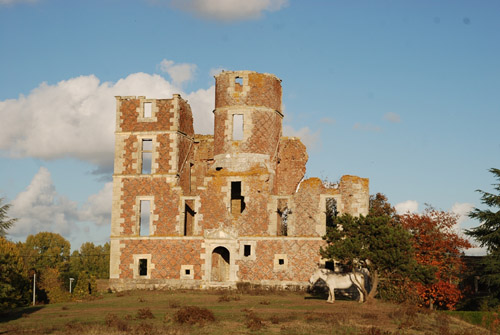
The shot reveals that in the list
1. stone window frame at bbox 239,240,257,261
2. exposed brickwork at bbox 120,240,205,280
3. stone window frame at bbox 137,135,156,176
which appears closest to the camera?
stone window frame at bbox 239,240,257,261

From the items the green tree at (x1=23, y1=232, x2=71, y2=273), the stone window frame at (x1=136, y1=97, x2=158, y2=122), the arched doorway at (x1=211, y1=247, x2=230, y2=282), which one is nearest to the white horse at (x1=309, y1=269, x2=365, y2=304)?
the arched doorway at (x1=211, y1=247, x2=230, y2=282)

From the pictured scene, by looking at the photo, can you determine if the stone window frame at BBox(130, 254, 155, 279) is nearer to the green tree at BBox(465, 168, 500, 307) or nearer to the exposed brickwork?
the exposed brickwork

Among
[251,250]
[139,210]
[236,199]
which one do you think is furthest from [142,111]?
[251,250]

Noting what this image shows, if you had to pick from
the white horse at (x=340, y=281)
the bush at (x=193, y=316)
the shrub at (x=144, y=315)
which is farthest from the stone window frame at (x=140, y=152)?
the bush at (x=193, y=316)

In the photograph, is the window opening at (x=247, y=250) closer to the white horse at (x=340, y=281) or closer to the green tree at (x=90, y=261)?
the white horse at (x=340, y=281)

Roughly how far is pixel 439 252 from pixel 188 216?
18132mm

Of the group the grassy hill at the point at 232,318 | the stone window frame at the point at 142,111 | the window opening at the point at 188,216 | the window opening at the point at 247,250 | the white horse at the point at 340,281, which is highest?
the stone window frame at the point at 142,111

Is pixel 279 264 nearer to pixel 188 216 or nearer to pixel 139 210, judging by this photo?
pixel 188 216

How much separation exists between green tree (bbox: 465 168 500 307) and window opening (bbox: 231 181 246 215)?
1566 centimetres

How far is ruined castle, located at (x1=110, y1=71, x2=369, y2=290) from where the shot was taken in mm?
42219

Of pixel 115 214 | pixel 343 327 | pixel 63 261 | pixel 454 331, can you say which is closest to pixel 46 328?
pixel 343 327

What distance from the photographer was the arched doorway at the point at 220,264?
44031 millimetres

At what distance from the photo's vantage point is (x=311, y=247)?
4175 cm

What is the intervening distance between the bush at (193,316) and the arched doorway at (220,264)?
16503mm
